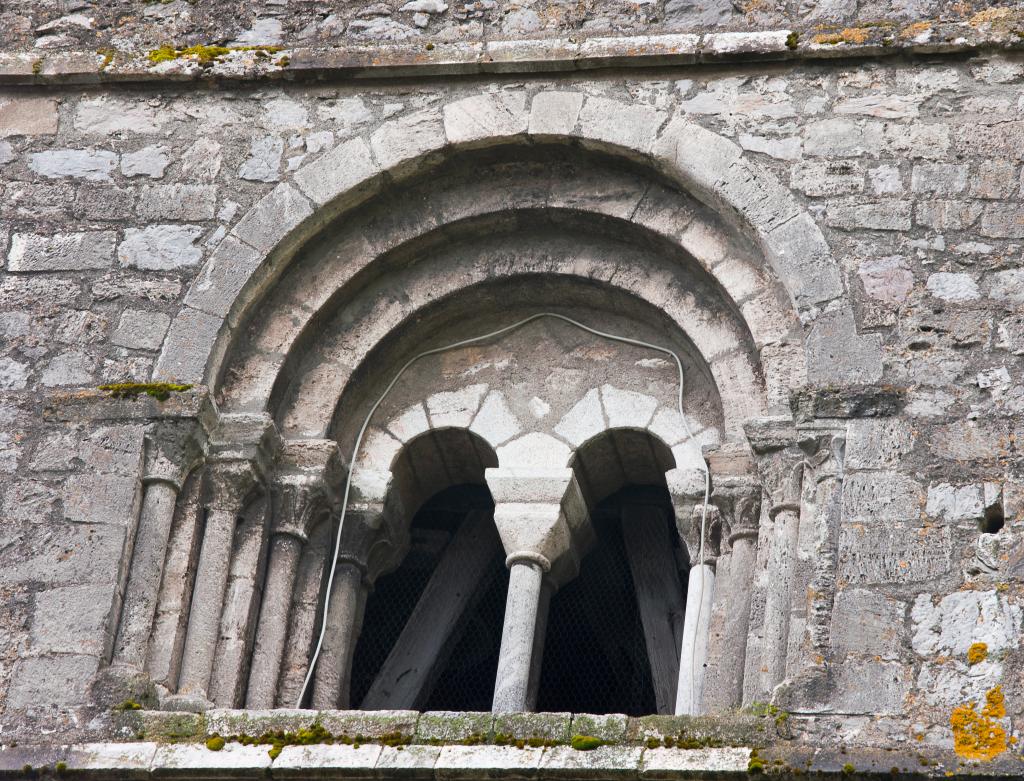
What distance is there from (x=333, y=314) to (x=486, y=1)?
1.60 m

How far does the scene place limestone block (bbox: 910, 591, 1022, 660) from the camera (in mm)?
7688

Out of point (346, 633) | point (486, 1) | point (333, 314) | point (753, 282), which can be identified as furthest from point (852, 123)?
point (346, 633)

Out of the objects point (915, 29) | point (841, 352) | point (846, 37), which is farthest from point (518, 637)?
point (915, 29)

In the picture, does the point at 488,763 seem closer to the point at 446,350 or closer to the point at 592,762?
the point at 592,762

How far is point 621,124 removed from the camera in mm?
9336

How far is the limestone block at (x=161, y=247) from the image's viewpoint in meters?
9.30

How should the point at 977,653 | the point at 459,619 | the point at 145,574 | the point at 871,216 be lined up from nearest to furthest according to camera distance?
the point at 977,653 → the point at 145,574 → the point at 871,216 → the point at 459,619

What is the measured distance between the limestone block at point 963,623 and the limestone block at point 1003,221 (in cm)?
169

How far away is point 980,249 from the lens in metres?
8.74

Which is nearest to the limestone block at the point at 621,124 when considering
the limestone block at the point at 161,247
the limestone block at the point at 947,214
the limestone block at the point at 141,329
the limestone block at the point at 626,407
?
the limestone block at the point at 626,407

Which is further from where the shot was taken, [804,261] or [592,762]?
[804,261]

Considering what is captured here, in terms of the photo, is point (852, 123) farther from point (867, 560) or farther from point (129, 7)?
point (129, 7)

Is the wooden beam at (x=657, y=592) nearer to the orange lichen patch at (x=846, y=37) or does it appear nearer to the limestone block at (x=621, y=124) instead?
the limestone block at (x=621, y=124)

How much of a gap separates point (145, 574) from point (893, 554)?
9.56 ft
